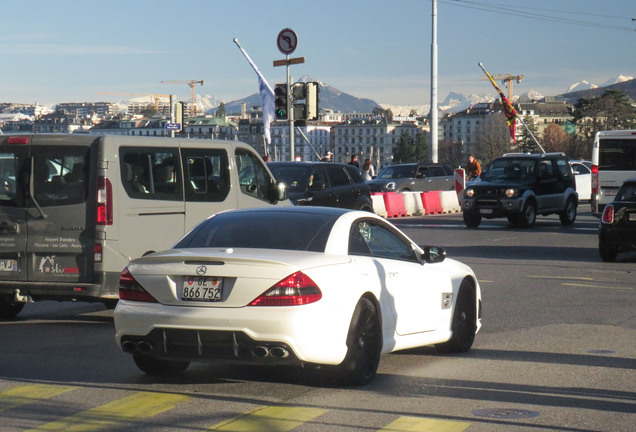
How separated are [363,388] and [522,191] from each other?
2219 cm

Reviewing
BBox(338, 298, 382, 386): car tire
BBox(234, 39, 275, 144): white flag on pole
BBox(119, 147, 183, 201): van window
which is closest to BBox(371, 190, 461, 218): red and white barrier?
BBox(234, 39, 275, 144): white flag on pole

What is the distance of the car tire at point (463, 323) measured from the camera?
952 cm

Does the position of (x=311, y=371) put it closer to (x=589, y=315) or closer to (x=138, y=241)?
(x=138, y=241)

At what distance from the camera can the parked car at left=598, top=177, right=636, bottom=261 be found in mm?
18953

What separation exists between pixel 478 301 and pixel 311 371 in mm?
2111

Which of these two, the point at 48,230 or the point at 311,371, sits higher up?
the point at 48,230

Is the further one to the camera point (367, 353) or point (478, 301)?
point (478, 301)

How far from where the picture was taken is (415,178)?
4278cm

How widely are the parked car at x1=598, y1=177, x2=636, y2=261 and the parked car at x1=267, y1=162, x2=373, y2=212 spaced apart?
540cm

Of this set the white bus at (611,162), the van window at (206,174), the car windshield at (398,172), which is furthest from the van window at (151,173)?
the car windshield at (398,172)

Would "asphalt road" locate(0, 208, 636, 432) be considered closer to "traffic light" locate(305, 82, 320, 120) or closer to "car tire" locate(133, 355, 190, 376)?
"car tire" locate(133, 355, 190, 376)

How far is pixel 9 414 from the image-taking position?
6.89 meters

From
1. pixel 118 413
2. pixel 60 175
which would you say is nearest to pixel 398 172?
pixel 60 175

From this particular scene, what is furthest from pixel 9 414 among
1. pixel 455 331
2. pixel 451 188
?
pixel 451 188
